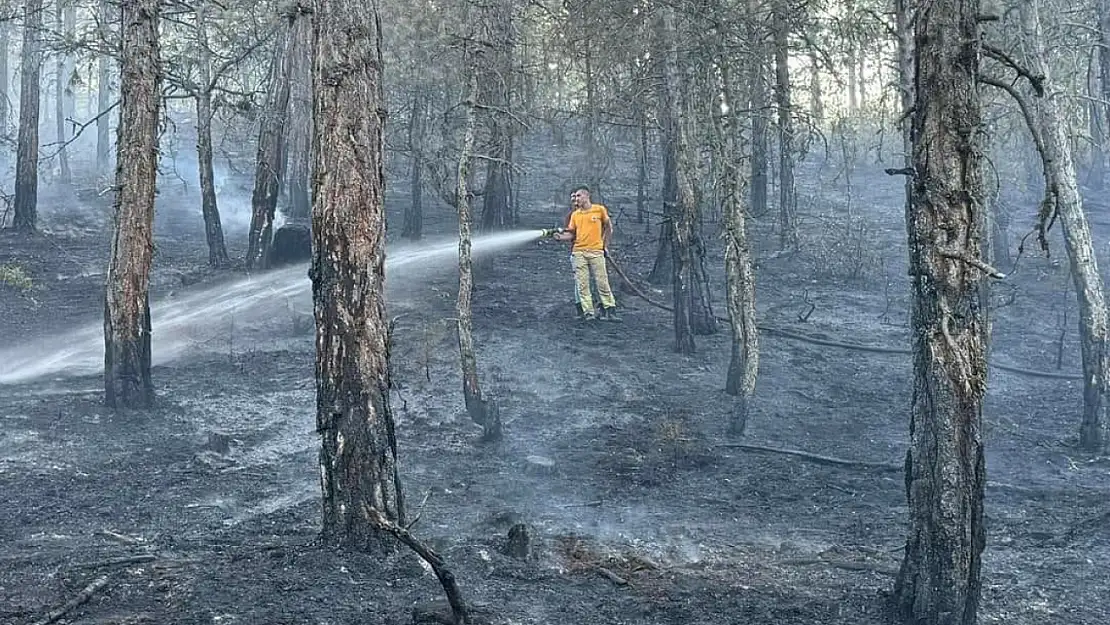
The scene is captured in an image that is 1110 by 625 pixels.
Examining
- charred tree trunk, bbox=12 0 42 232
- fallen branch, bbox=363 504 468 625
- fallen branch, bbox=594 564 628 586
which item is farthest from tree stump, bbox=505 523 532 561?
charred tree trunk, bbox=12 0 42 232

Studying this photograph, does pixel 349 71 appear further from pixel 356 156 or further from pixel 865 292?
pixel 865 292

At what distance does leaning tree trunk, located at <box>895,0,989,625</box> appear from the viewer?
6199 mm

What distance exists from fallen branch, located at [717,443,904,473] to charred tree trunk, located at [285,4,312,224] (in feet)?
29.8

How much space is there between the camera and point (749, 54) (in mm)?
12789

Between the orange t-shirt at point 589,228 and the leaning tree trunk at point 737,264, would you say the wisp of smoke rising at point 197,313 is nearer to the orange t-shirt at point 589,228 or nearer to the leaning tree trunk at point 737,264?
the orange t-shirt at point 589,228

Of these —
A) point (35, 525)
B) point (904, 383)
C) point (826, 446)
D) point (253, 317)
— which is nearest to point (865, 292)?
point (904, 383)

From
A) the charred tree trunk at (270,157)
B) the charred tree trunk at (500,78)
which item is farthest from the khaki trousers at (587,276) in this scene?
A: the charred tree trunk at (270,157)

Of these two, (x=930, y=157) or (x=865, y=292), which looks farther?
(x=865, y=292)

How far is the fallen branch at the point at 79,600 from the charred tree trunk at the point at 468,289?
527 centimetres

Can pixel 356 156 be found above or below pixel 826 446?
above

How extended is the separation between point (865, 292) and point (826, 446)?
312 inches

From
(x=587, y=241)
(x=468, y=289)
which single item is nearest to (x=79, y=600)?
(x=468, y=289)

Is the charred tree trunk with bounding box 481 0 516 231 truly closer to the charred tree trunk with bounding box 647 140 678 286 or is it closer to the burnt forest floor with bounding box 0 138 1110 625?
the charred tree trunk with bounding box 647 140 678 286

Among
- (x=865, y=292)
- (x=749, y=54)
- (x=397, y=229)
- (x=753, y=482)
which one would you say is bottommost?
(x=753, y=482)
